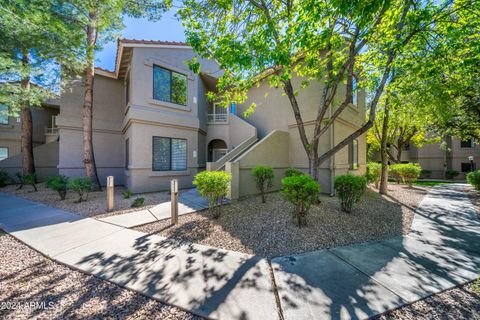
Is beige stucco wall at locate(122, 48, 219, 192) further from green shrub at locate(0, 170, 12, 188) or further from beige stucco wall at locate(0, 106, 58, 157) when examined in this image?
beige stucco wall at locate(0, 106, 58, 157)

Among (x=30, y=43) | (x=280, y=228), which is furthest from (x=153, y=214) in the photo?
(x=30, y=43)

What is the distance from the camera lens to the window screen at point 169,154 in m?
10.1

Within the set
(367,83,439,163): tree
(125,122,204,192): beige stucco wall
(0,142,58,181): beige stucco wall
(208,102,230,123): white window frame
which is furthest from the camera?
(0,142,58,181): beige stucco wall

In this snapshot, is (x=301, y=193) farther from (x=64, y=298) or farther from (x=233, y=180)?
(x=64, y=298)

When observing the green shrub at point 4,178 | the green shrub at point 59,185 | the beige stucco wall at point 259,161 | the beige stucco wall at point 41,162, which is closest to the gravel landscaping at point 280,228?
the beige stucco wall at point 259,161

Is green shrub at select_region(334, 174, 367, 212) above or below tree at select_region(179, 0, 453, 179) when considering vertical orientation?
below

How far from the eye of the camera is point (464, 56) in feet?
20.1

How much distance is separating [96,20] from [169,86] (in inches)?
172

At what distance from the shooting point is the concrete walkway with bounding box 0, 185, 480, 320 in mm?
2553

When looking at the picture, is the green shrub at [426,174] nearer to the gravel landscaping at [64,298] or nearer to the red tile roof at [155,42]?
the red tile roof at [155,42]

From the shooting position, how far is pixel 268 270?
332 cm

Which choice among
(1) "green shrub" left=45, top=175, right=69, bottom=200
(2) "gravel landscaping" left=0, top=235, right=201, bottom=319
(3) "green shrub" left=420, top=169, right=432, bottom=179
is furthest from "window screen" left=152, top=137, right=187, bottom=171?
(3) "green shrub" left=420, top=169, right=432, bottom=179

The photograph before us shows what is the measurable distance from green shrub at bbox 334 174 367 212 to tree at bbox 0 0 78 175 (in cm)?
1192

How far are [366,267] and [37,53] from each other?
1451cm
